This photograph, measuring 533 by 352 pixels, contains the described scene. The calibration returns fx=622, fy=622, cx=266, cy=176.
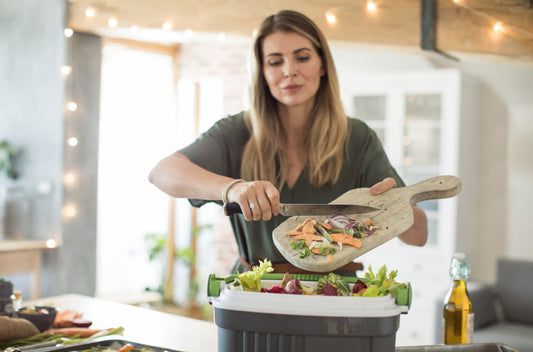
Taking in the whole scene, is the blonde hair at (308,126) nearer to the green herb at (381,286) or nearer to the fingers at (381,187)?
the fingers at (381,187)

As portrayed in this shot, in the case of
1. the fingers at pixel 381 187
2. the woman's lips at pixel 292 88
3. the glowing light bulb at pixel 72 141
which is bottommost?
the fingers at pixel 381 187

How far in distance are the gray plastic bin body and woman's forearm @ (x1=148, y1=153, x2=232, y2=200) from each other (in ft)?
1.88

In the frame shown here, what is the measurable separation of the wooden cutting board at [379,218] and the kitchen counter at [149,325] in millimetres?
423

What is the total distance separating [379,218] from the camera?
1527 millimetres

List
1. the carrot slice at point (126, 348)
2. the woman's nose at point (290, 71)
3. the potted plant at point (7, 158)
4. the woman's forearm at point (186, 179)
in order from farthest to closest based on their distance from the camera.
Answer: the potted plant at point (7, 158)
the woman's nose at point (290, 71)
the woman's forearm at point (186, 179)
the carrot slice at point (126, 348)

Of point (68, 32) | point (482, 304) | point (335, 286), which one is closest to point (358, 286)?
point (335, 286)

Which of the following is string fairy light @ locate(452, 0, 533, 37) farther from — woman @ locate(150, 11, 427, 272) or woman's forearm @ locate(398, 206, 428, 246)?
woman's forearm @ locate(398, 206, 428, 246)

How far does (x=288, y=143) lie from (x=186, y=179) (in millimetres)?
441

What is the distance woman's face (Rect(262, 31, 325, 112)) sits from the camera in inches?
76.4

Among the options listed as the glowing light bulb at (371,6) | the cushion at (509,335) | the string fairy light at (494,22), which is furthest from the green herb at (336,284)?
the cushion at (509,335)

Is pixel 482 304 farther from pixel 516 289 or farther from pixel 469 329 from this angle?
pixel 469 329

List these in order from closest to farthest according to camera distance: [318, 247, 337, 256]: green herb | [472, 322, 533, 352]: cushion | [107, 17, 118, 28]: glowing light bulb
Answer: [318, 247, 337, 256]: green herb < [472, 322, 533, 352]: cushion < [107, 17, 118, 28]: glowing light bulb

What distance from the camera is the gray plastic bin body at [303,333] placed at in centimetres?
112

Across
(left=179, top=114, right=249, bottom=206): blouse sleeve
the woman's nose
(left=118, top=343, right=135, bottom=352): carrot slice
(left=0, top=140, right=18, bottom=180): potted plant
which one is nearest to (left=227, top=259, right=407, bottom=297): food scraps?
(left=118, top=343, right=135, bottom=352): carrot slice
